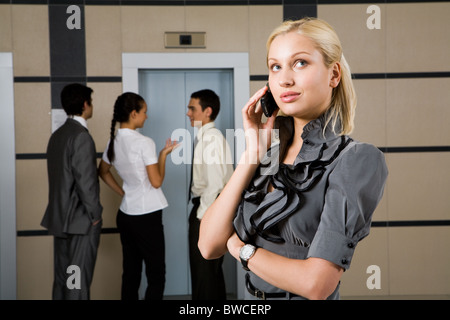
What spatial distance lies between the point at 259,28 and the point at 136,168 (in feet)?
5.78

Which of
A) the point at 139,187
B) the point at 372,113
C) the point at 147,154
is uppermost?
the point at 372,113

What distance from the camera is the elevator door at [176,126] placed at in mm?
3914

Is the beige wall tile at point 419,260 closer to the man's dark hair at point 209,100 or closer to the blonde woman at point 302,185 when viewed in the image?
the man's dark hair at point 209,100

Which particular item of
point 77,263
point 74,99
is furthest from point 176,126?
point 77,263

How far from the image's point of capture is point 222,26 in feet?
12.4

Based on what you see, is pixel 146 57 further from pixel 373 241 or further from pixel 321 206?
pixel 321 206

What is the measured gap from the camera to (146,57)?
3740 mm

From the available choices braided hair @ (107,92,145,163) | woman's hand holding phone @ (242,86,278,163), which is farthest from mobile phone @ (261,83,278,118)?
braided hair @ (107,92,145,163)

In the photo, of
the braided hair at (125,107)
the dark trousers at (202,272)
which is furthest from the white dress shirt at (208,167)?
the braided hair at (125,107)

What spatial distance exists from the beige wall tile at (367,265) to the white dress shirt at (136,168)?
75.9 inches

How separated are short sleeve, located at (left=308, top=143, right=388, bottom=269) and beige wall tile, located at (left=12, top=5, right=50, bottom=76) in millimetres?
3462

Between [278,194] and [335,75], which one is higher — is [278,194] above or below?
below

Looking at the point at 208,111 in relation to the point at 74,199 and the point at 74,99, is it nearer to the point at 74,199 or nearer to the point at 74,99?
the point at 74,99

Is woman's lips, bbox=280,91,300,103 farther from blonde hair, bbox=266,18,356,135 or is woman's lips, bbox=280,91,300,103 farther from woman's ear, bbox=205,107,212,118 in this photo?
woman's ear, bbox=205,107,212,118
